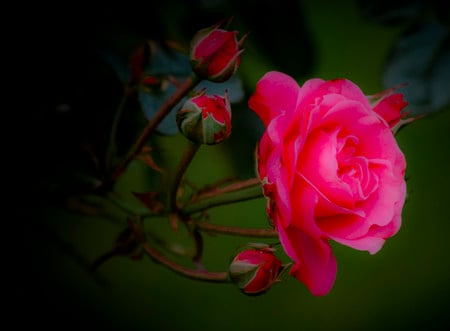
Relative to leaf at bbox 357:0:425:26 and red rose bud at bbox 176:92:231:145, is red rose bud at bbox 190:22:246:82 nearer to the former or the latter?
red rose bud at bbox 176:92:231:145

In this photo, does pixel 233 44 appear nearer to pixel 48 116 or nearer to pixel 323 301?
pixel 48 116

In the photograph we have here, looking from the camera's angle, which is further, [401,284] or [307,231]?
[401,284]

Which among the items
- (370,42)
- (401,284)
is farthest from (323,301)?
(370,42)

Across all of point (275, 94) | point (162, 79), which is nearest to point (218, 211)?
point (162, 79)

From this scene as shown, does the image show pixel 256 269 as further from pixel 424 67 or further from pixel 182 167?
pixel 424 67

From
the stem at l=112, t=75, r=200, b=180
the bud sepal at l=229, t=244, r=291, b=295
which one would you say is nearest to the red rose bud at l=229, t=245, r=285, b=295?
the bud sepal at l=229, t=244, r=291, b=295

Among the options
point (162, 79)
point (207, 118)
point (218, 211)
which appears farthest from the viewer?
point (218, 211)
